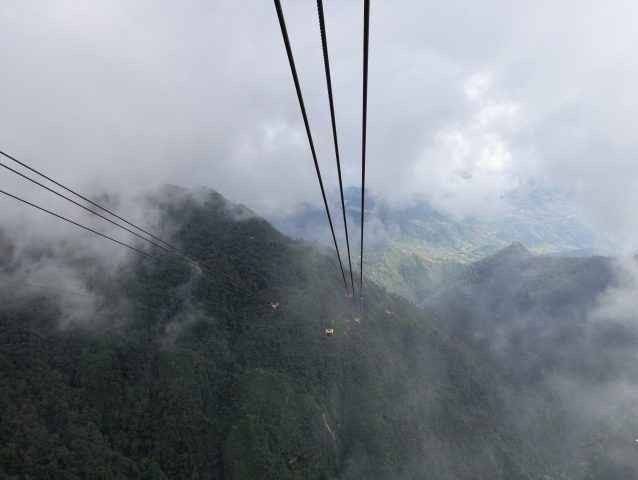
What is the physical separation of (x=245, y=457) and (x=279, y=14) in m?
187

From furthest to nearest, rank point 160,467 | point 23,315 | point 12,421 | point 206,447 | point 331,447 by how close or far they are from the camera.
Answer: point 23,315 → point 331,447 → point 206,447 → point 160,467 → point 12,421

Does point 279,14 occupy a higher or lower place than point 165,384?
lower

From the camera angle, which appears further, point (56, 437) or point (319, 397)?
point (319, 397)

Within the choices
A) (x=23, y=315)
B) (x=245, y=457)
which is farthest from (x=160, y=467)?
(x=23, y=315)

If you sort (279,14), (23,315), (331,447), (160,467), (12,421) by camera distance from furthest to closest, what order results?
1. (23,315)
2. (331,447)
3. (160,467)
4. (12,421)
5. (279,14)

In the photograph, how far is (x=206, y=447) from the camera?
170m

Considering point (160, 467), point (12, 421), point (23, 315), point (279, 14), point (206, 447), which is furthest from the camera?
point (23, 315)

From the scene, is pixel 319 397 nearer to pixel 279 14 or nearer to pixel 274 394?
pixel 274 394

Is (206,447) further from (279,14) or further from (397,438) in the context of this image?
(279,14)

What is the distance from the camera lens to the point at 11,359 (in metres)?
165

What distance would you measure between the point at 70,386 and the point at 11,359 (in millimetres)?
25880

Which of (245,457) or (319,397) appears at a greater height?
(319,397)

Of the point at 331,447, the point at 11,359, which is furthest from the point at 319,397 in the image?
the point at 11,359

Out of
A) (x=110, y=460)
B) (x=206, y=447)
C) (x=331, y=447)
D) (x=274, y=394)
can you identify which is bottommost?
(x=110, y=460)
